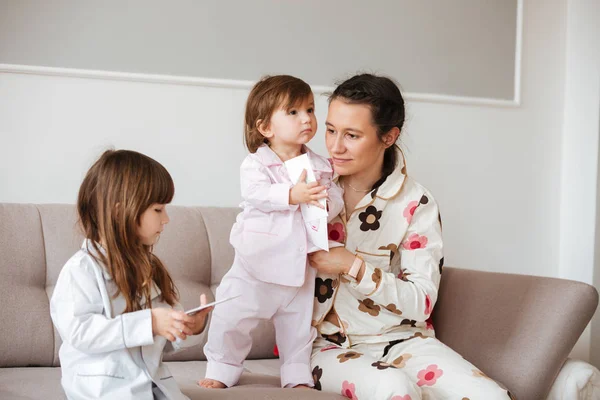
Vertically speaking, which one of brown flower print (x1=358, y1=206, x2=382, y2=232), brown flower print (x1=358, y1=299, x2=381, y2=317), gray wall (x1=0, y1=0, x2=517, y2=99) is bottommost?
brown flower print (x1=358, y1=299, x2=381, y2=317)

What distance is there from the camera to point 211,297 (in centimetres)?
222

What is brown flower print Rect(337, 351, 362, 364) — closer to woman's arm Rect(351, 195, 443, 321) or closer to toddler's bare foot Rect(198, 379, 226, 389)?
woman's arm Rect(351, 195, 443, 321)

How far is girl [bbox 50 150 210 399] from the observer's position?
130cm

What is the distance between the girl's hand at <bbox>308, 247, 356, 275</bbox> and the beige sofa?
33cm

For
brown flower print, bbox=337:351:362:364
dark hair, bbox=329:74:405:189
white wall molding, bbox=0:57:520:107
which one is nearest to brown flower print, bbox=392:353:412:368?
brown flower print, bbox=337:351:362:364

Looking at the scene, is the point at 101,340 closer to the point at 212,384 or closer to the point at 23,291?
the point at 212,384

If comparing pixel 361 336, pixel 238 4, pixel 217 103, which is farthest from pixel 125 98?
pixel 361 336

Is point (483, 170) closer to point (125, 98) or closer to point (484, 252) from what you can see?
point (484, 252)

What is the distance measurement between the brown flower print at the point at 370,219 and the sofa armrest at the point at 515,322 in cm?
35

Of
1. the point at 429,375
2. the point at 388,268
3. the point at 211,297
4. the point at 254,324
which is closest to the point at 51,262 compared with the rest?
the point at 211,297

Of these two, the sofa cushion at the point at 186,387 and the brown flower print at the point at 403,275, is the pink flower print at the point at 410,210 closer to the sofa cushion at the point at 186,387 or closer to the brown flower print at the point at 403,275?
the brown flower print at the point at 403,275

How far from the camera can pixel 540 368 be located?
1817 millimetres

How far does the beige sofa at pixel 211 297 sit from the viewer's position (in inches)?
71.7

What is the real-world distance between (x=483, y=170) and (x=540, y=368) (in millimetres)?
1343
